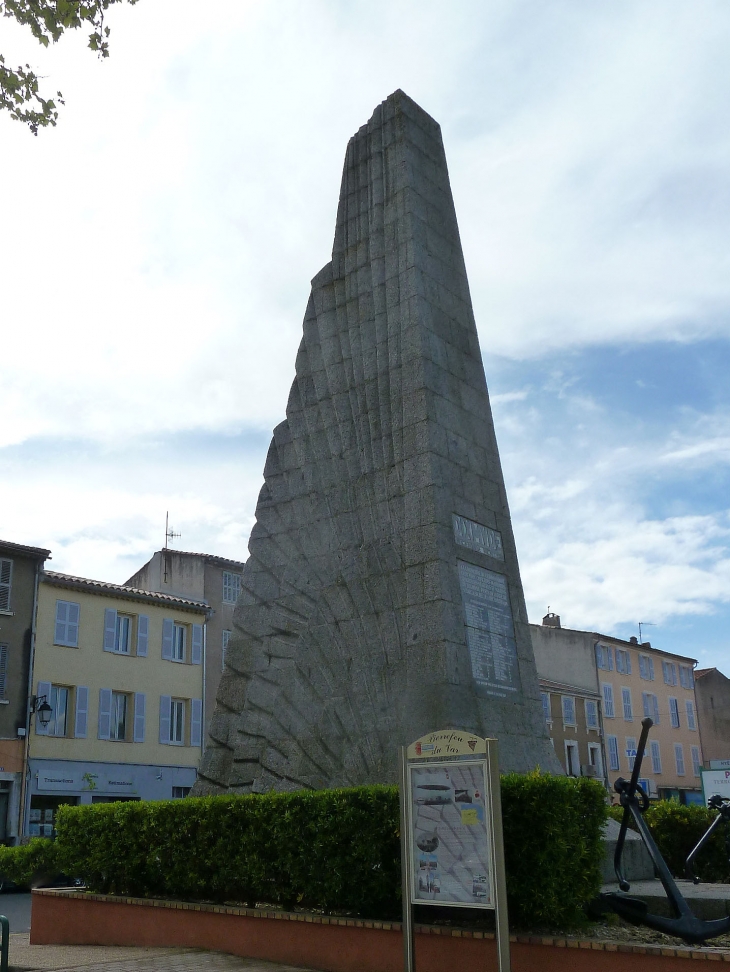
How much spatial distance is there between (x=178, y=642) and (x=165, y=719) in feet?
8.26

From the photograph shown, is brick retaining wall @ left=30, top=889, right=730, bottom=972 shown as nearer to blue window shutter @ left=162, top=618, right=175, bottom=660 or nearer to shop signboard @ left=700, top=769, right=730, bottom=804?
shop signboard @ left=700, top=769, right=730, bottom=804

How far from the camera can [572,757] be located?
38750 millimetres

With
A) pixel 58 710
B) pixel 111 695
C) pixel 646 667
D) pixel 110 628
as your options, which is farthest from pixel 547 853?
pixel 646 667

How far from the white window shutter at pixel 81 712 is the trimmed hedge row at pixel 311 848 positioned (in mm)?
18050

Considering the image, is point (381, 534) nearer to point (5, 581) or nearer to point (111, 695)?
point (5, 581)

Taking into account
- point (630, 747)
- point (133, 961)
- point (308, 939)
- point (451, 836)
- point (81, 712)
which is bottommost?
point (133, 961)

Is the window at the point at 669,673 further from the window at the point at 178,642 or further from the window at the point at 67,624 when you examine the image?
the window at the point at 67,624

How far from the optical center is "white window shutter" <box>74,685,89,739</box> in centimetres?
2703

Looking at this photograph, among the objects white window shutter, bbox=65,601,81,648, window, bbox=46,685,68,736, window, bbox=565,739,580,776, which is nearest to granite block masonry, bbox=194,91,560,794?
window, bbox=46,685,68,736

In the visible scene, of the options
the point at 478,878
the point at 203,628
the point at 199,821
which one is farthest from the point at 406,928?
the point at 203,628

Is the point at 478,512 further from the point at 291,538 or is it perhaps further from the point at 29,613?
the point at 29,613

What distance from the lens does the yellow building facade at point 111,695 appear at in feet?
85.9

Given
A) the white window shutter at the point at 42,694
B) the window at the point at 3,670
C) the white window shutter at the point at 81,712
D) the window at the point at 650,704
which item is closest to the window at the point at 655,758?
the window at the point at 650,704

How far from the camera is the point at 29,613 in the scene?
26.5m
